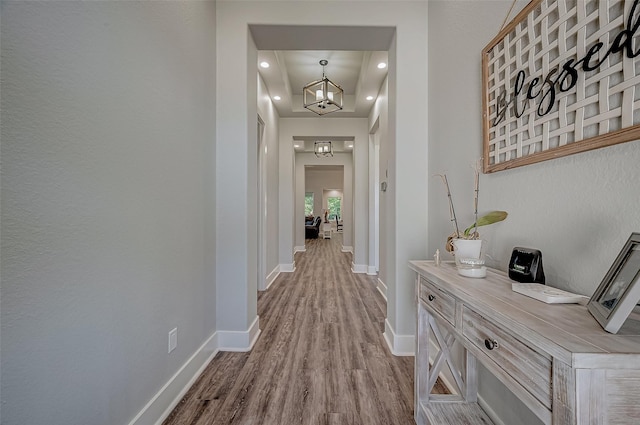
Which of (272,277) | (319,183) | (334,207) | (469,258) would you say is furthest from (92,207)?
(334,207)

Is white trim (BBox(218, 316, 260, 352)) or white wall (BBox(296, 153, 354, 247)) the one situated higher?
white wall (BBox(296, 153, 354, 247))

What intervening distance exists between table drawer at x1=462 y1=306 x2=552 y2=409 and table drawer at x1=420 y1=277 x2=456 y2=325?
0.11 m

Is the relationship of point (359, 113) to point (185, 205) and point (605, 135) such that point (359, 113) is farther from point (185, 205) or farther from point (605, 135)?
point (605, 135)

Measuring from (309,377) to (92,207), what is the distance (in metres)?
1.61

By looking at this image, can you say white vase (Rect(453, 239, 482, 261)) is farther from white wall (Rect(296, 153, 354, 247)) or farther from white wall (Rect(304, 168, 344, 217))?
white wall (Rect(304, 168, 344, 217))

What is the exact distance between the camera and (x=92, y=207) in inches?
A: 39.7

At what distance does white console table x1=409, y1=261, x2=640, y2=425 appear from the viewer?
54cm

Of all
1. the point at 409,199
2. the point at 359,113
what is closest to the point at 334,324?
the point at 409,199

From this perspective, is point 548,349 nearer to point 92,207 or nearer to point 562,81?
point 562,81

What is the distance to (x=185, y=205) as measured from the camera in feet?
5.62

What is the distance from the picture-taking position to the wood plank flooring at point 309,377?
4.90 feet

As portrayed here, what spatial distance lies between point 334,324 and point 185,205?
6.04 ft

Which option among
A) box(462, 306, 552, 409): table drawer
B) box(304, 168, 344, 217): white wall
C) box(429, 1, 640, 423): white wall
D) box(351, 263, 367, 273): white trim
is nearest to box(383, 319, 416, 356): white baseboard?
box(429, 1, 640, 423): white wall

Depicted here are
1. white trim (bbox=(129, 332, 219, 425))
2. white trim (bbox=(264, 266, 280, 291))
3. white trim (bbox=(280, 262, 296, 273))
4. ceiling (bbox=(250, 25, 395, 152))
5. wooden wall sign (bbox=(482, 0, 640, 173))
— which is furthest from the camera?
white trim (bbox=(280, 262, 296, 273))
